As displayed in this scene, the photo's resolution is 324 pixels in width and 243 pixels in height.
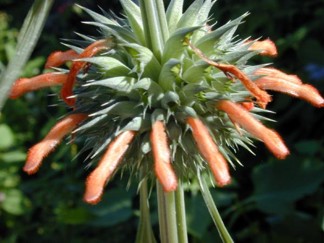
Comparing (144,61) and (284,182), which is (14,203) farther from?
(144,61)

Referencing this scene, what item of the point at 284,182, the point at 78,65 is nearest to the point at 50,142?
the point at 78,65

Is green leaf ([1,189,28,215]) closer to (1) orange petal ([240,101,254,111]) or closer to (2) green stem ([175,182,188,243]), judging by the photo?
(2) green stem ([175,182,188,243])

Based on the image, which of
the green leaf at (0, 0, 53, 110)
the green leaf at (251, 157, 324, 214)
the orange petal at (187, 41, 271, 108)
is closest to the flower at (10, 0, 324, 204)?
the orange petal at (187, 41, 271, 108)

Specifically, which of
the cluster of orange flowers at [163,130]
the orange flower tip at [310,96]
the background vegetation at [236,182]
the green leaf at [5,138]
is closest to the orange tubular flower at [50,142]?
the cluster of orange flowers at [163,130]

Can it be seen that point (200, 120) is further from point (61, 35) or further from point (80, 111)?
point (61, 35)

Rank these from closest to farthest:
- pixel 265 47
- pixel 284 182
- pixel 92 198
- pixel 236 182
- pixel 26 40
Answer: pixel 26 40
pixel 92 198
pixel 265 47
pixel 284 182
pixel 236 182

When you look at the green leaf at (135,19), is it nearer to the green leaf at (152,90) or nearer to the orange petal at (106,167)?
the green leaf at (152,90)
